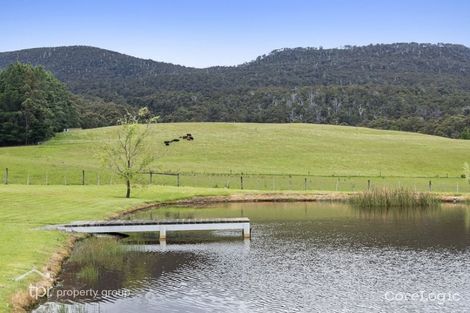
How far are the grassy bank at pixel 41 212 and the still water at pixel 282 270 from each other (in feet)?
5.51

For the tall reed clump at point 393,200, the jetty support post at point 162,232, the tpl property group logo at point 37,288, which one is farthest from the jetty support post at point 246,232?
the tall reed clump at point 393,200

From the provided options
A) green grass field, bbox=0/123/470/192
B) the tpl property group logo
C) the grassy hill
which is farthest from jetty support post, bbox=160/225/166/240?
the grassy hill

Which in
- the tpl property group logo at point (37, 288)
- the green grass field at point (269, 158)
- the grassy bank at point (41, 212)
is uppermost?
the green grass field at point (269, 158)

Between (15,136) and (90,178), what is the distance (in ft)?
158

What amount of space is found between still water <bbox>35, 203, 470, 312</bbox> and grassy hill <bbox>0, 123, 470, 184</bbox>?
39.4 metres

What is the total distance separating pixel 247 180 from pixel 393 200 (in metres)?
23.9

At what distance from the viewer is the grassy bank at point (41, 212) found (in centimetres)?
2597

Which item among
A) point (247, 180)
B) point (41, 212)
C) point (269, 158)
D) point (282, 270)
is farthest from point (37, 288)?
point (269, 158)

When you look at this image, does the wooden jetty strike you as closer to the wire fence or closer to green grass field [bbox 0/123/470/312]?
green grass field [bbox 0/123/470/312]

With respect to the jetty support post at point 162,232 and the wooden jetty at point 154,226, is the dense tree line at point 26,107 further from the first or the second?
the jetty support post at point 162,232

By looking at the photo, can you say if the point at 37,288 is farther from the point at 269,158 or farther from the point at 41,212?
the point at 269,158

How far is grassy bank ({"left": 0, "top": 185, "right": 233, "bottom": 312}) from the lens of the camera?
85.2 ft

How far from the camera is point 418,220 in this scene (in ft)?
155

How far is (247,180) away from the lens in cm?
7662
